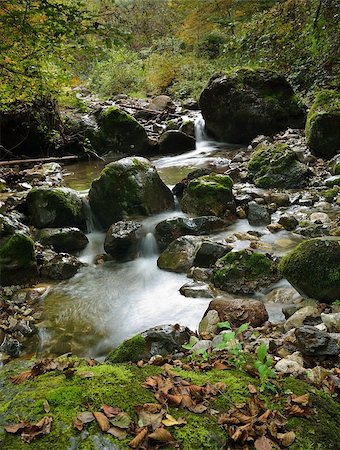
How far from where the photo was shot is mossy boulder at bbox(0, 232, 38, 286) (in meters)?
5.96

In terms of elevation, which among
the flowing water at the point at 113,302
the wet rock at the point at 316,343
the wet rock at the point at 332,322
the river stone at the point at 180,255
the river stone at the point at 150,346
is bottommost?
the flowing water at the point at 113,302

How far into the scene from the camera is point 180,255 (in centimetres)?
640

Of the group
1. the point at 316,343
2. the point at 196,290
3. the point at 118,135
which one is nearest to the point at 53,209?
the point at 196,290

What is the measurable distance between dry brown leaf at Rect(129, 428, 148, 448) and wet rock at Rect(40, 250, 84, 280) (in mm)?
4968

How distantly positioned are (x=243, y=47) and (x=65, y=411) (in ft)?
60.5

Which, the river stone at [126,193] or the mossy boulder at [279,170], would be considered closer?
the river stone at [126,193]

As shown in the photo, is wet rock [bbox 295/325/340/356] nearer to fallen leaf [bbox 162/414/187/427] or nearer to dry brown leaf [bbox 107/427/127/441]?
fallen leaf [bbox 162/414/187/427]

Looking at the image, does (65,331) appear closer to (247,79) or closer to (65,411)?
(65,411)

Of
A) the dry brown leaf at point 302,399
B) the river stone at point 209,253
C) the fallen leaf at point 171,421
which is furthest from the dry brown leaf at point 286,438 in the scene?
the river stone at point 209,253

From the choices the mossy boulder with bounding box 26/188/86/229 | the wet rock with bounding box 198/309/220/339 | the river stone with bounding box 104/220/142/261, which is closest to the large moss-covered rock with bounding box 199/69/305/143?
the mossy boulder with bounding box 26/188/86/229

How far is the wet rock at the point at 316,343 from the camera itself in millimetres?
2985

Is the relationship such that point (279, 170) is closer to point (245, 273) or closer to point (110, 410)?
point (245, 273)

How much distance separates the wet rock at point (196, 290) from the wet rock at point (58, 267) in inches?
82.0

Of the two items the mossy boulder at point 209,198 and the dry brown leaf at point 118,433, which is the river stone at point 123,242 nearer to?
the mossy boulder at point 209,198
